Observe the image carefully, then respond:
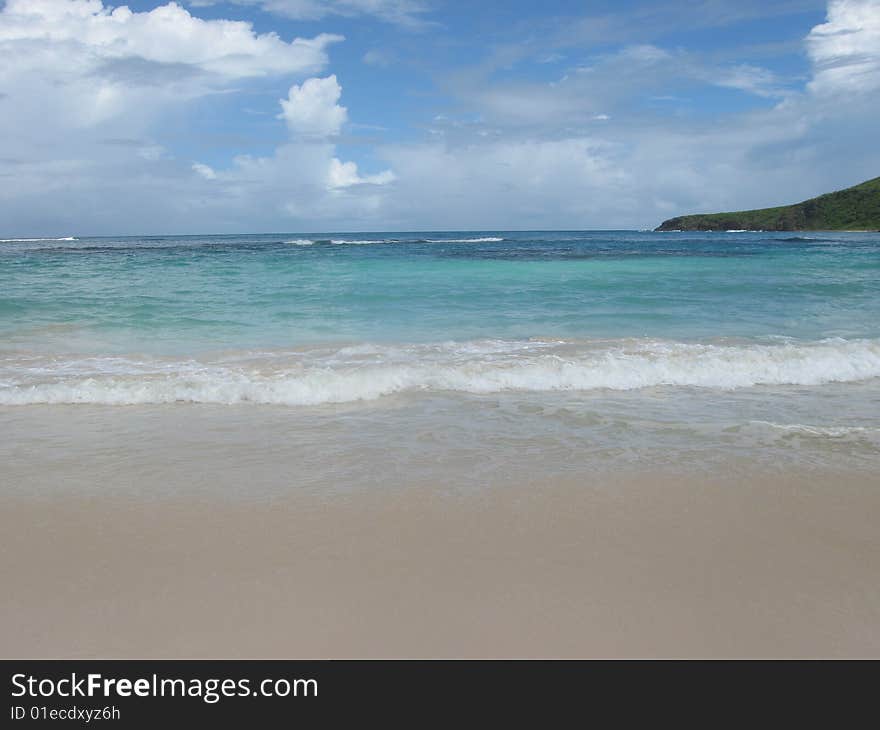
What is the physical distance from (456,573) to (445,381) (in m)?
4.42

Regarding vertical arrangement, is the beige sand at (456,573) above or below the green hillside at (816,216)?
below

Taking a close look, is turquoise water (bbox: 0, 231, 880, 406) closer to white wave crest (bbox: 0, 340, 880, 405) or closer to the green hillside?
white wave crest (bbox: 0, 340, 880, 405)

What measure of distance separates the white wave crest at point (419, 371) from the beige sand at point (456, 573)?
3.03 m

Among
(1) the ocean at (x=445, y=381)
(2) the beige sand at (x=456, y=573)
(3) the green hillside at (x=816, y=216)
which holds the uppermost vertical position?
(3) the green hillside at (x=816, y=216)

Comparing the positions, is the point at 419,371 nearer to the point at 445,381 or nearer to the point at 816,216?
the point at 445,381

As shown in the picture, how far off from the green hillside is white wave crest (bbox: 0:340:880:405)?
82.7 meters

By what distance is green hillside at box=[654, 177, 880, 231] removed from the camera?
A: 274 ft

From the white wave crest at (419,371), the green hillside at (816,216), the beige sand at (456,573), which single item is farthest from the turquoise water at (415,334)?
the green hillside at (816,216)

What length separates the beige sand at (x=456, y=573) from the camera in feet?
8.68

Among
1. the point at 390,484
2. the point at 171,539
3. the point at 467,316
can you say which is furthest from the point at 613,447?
the point at 467,316

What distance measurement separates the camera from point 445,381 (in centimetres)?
748

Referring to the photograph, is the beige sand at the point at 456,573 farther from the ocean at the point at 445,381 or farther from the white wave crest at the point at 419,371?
the white wave crest at the point at 419,371

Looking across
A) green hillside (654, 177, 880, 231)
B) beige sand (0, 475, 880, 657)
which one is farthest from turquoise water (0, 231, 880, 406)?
green hillside (654, 177, 880, 231)
